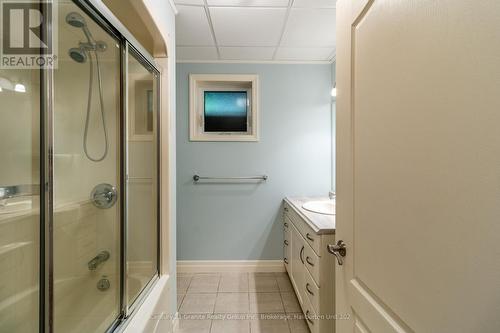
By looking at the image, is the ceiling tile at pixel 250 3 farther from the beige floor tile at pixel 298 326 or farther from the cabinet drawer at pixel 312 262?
the beige floor tile at pixel 298 326

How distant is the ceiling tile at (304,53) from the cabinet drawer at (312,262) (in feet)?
6.19

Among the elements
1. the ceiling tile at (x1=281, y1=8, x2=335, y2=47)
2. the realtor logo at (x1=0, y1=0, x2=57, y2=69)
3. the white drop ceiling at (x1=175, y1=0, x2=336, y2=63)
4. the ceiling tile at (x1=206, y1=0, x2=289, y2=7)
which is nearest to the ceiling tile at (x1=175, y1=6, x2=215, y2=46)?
the white drop ceiling at (x1=175, y1=0, x2=336, y2=63)

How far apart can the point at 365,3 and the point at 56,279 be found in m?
1.69

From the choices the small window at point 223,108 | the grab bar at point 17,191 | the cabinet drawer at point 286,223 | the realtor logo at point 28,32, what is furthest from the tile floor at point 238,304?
the realtor logo at point 28,32

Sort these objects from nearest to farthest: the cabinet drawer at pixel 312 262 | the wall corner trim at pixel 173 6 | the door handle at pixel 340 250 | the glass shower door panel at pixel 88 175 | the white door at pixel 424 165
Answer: the white door at pixel 424 165 < the door handle at pixel 340 250 < the glass shower door panel at pixel 88 175 < the cabinet drawer at pixel 312 262 < the wall corner trim at pixel 173 6

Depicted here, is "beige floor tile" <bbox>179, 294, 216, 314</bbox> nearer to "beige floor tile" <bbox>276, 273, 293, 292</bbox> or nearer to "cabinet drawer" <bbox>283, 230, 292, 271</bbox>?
"beige floor tile" <bbox>276, 273, 293, 292</bbox>

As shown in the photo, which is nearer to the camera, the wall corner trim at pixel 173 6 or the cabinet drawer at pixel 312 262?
the cabinet drawer at pixel 312 262

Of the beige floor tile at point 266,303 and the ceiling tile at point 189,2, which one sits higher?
the ceiling tile at point 189,2

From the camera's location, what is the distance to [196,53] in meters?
2.32

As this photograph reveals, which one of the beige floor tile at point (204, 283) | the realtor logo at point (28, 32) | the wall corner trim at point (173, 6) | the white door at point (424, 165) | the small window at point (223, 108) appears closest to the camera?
the white door at point (424, 165)

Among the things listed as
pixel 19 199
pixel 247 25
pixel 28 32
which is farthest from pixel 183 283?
pixel 247 25

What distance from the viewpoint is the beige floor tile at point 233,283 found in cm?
217

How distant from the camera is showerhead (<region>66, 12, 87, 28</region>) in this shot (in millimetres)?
936

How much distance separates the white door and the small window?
69.3 inches
